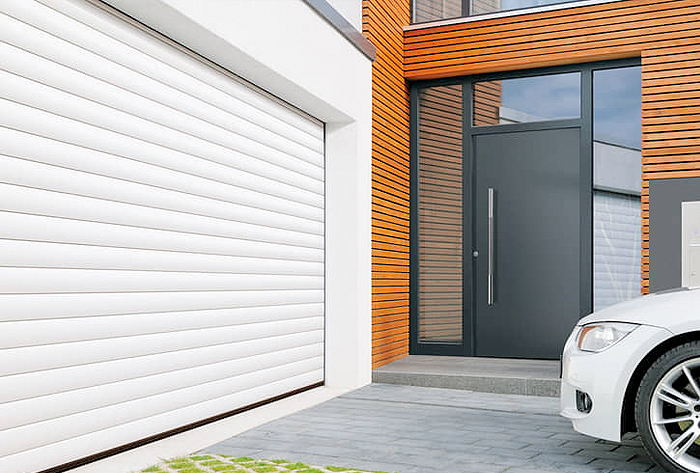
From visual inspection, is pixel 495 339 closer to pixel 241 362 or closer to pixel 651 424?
pixel 241 362

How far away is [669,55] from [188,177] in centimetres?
534

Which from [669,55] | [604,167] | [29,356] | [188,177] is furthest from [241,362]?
[669,55]

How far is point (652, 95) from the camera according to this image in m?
8.05

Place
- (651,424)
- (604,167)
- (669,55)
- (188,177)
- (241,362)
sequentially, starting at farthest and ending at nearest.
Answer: (604,167)
(669,55)
(241,362)
(188,177)
(651,424)

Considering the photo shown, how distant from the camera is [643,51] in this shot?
812 centimetres

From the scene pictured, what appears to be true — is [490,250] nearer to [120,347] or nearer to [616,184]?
[616,184]

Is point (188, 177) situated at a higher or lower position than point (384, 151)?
lower

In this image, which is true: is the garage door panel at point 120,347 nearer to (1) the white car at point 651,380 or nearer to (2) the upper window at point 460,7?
(1) the white car at point 651,380

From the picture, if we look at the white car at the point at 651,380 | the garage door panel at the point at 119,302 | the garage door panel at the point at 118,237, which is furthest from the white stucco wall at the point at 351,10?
the white car at the point at 651,380

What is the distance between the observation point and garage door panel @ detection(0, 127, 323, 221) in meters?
3.71

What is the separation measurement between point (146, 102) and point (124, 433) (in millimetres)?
1956

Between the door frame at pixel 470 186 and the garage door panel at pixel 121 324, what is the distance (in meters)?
3.01

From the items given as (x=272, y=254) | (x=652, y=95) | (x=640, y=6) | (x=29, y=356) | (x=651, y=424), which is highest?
(x=640, y=6)

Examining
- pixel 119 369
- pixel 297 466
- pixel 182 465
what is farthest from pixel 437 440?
pixel 119 369
